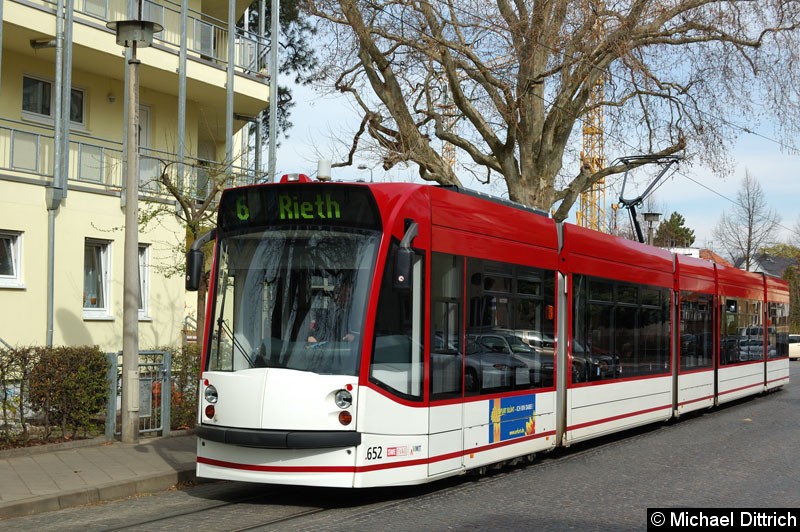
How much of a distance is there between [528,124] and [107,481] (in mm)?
13478

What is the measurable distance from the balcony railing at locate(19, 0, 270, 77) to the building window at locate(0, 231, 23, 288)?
5.01m

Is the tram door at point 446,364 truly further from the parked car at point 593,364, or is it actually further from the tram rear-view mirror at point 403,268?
the parked car at point 593,364

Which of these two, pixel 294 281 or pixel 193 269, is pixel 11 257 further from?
pixel 294 281

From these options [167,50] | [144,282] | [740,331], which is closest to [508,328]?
[144,282]

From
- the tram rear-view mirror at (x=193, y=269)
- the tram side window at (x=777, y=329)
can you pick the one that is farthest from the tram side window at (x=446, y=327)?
the tram side window at (x=777, y=329)

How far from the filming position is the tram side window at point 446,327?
9.88 m

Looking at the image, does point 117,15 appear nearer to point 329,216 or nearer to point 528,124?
point 528,124

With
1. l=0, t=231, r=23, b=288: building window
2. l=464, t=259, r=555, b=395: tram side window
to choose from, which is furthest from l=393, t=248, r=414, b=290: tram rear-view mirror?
l=0, t=231, r=23, b=288: building window

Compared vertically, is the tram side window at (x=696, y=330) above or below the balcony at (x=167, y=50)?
below

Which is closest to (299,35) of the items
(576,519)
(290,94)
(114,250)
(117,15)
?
(290,94)

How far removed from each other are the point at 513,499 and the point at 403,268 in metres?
2.75

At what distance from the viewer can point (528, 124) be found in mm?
21156

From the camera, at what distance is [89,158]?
20.4 metres

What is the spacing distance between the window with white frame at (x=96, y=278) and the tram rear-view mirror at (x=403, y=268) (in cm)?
1243
